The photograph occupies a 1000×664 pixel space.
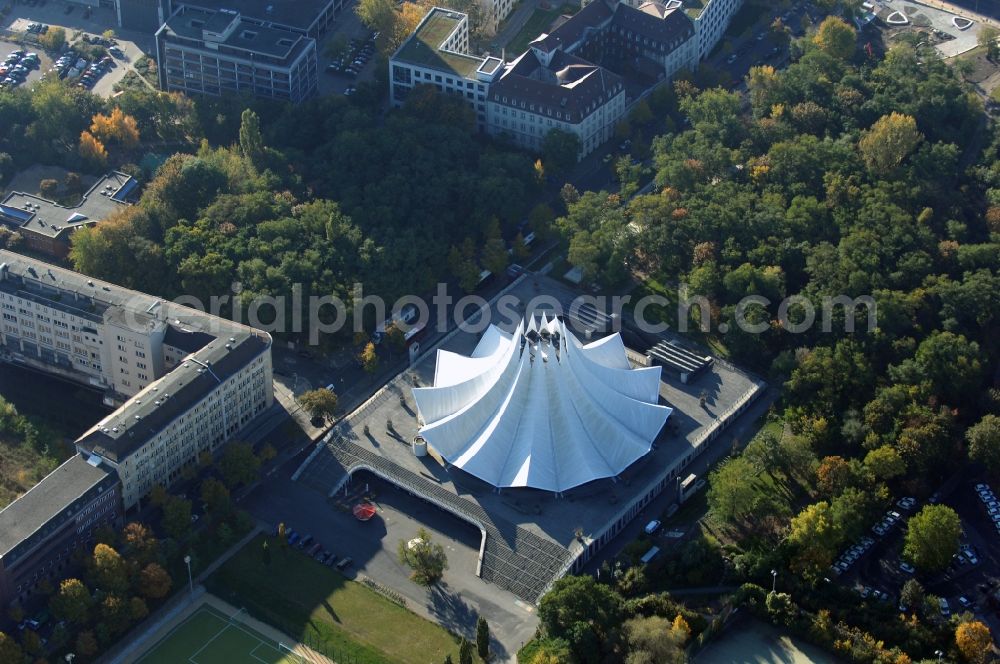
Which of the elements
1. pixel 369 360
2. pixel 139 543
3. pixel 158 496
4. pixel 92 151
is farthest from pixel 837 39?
pixel 139 543

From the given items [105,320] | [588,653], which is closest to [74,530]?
[105,320]

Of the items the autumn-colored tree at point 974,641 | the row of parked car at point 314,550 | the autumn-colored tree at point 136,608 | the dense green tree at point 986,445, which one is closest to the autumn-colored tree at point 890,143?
the dense green tree at point 986,445

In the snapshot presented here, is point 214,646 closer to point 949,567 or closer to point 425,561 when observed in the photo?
point 425,561

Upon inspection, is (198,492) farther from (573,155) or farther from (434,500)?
(573,155)

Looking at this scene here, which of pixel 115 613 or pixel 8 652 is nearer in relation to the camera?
pixel 8 652

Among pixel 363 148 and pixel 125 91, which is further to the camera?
pixel 125 91

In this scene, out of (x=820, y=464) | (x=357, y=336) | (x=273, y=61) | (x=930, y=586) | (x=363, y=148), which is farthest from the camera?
(x=273, y=61)
